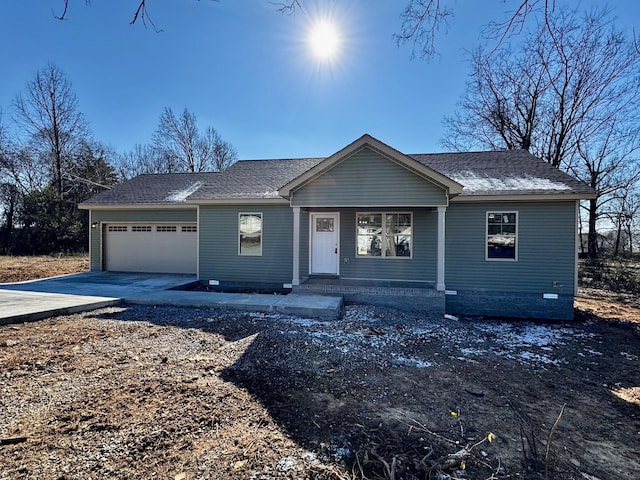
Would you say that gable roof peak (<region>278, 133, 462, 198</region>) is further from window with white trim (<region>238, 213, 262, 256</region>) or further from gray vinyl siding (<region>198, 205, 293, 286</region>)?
window with white trim (<region>238, 213, 262, 256</region>)

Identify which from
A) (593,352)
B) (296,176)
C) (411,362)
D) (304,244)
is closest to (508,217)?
(593,352)

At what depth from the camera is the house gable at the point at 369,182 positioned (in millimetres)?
8156

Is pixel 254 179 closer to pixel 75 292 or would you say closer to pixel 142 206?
pixel 142 206

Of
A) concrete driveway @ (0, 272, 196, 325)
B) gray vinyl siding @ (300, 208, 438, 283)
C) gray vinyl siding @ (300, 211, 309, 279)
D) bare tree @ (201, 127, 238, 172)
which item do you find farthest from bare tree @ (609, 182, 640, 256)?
bare tree @ (201, 127, 238, 172)

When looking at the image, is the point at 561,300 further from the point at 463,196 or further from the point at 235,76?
the point at 235,76

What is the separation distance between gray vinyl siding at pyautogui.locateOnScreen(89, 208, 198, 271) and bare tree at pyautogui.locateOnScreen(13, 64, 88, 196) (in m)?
14.9

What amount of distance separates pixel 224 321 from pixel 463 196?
6.89 metres

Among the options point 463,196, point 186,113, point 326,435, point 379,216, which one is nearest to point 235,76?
point 379,216

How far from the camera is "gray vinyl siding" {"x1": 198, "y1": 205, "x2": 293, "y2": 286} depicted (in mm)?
9992

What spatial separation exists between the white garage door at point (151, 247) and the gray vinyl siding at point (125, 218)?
219mm

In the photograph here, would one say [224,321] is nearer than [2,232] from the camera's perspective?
Yes

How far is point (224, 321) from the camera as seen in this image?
6.54m

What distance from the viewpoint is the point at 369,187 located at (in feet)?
27.6

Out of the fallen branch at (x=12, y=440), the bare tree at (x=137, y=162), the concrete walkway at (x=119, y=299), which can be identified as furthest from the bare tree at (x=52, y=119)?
the fallen branch at (x=12, y=440)
